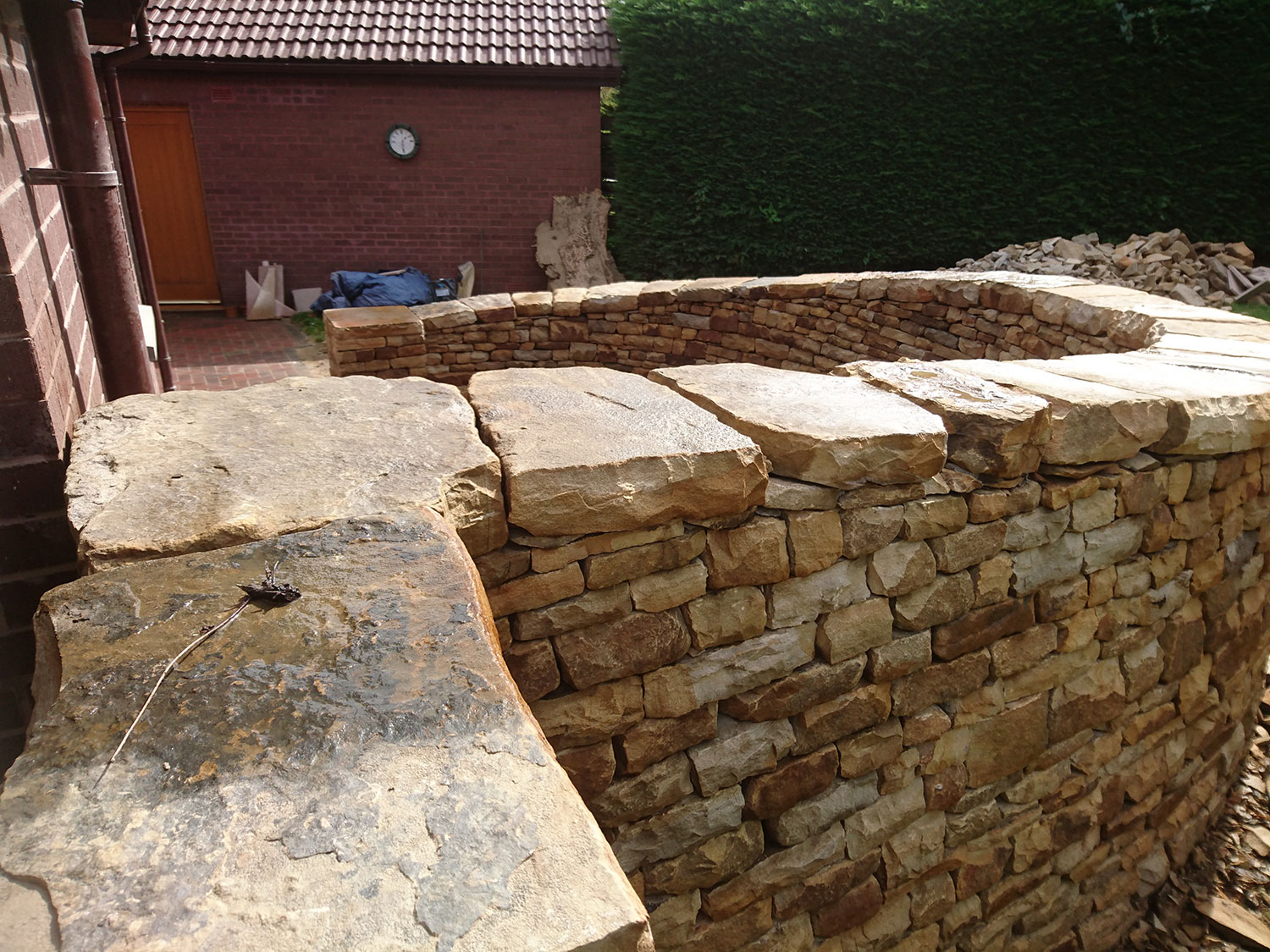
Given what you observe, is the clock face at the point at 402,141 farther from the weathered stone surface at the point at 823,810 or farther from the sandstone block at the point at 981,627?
the weathered stone surface at the point at 823,810

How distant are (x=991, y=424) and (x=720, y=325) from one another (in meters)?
4.36

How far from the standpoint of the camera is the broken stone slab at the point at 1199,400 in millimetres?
2832

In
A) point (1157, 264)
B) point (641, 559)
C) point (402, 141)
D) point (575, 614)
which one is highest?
point (402, 141)

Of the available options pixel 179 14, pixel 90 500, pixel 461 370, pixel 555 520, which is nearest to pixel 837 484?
pixel 555 520

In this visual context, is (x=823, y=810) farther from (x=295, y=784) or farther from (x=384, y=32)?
(x=384, y=32)

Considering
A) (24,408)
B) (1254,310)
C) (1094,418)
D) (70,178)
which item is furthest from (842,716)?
(1254,310)

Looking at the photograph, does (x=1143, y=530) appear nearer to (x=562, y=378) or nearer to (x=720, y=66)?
(x=562, y=378)

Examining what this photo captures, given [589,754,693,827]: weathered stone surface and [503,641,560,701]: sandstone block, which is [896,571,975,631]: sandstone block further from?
[503,641,560,701]: sandstone block

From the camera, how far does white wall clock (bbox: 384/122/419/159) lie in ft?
36.4

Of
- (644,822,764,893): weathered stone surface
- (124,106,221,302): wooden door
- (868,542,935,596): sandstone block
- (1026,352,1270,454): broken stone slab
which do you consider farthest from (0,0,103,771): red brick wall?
(124,106,221,302): wooden door

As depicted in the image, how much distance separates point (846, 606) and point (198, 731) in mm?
1721

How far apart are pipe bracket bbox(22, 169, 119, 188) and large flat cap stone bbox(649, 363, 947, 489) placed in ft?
5.91

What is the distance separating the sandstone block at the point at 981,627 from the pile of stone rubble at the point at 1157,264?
715 centimetres

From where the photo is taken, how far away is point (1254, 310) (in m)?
8.38
